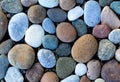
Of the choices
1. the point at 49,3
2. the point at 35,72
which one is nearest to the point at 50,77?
the point at 35,72

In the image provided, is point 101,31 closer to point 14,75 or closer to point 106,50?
point 106,50

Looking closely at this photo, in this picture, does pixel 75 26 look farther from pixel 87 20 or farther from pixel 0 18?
pixel 0 18

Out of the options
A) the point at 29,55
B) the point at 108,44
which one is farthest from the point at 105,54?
the point at 29,55

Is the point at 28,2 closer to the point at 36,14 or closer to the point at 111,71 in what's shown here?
the point at 36,14

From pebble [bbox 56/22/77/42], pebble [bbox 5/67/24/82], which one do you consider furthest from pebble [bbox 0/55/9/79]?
pebble [bbox 56/22/77/42]

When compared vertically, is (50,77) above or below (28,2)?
below
